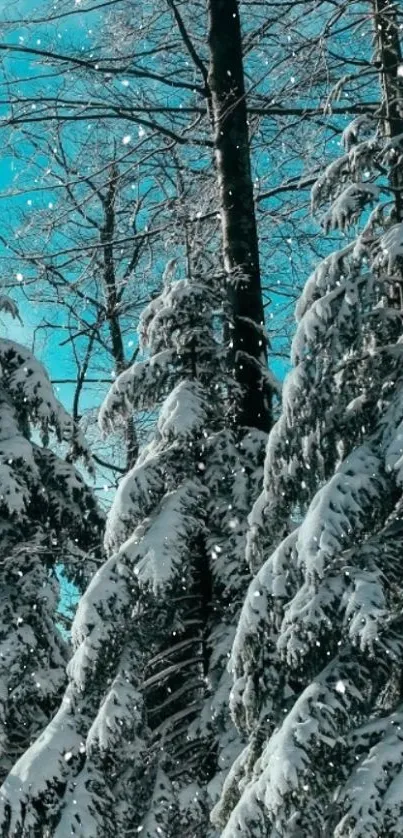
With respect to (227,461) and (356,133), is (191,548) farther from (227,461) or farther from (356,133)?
(356,133)

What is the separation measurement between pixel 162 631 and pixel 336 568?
2.11m

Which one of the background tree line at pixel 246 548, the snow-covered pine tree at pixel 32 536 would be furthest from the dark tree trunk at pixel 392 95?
the snow-covered pine tree at pixel 32 536

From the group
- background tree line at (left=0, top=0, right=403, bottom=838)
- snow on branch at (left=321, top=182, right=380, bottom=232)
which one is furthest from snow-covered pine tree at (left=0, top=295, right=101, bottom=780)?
snow on branch at (left=321, top=182, right=380, bottom=232)

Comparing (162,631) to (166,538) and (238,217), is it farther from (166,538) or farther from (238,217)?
(238,217)

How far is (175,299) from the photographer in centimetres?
782

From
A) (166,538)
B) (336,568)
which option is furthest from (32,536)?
(336,568)

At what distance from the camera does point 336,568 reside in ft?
18.4

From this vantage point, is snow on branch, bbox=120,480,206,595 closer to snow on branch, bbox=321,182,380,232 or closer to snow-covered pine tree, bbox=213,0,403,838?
snow-covered pine tree, bbox=213,0,403,838

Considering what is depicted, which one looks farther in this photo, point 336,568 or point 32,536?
point 32,536

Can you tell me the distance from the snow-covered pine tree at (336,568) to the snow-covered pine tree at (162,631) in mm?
793

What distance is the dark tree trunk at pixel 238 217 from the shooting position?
848cm

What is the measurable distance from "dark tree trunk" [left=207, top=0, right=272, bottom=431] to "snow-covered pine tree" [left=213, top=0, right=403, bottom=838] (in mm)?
1903

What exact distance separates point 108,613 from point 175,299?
8.05 ft

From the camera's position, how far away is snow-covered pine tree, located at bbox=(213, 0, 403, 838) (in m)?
5.23
